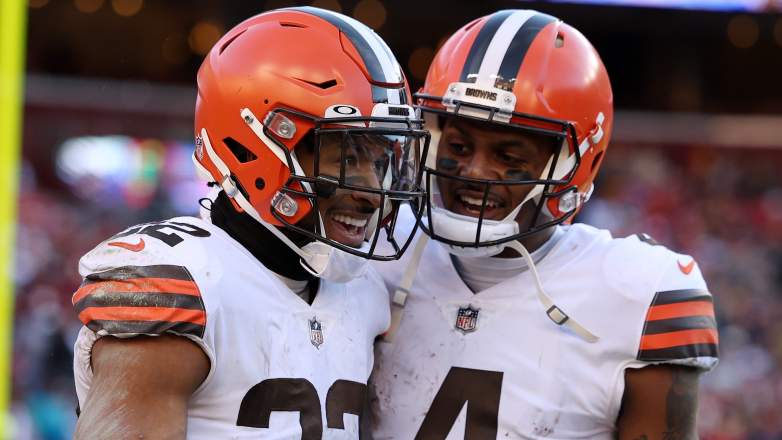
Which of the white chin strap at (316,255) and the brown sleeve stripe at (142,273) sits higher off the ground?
the white chin strap at (316,255)

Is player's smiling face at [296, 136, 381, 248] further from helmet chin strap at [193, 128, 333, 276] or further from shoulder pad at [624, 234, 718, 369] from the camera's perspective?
shoulder pad at [624, 234, 718, 369]

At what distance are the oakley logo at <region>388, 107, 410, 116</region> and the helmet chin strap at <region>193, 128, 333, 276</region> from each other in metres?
0.28

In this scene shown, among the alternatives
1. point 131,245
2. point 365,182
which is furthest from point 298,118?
point 131,245

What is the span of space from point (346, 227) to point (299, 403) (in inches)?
16.0

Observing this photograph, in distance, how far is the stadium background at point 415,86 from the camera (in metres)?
7.82

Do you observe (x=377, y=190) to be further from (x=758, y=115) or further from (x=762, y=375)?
(x=758, y=115)

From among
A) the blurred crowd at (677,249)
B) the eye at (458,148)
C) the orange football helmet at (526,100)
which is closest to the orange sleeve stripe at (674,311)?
the orange football helmet at (526,100)

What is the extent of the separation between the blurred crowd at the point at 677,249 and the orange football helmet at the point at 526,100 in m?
4.89

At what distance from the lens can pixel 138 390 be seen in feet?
6.52

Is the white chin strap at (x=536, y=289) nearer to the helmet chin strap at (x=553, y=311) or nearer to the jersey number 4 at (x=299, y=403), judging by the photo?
the helmet chin strap at (x=553, y=311)

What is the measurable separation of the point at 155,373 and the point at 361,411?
0.59 m

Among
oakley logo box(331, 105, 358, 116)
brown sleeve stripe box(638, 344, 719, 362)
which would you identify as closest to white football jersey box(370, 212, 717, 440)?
brown sleeve stripe box(638, 344, 719, 362)

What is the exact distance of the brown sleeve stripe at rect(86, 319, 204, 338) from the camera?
6.53 feet

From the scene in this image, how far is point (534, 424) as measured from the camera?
253 cm
